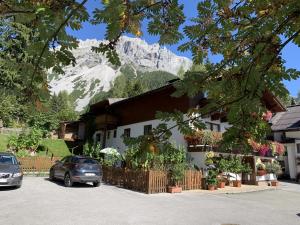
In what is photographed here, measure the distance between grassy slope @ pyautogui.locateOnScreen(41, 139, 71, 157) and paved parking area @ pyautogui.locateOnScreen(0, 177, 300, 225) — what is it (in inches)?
793

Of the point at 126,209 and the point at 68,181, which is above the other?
the point at 68,181

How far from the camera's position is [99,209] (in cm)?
1262

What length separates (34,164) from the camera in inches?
1095

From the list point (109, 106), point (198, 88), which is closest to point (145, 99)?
point (109, 106)

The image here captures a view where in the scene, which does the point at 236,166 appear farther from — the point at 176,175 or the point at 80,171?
the point at 80,171

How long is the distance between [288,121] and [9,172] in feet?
101

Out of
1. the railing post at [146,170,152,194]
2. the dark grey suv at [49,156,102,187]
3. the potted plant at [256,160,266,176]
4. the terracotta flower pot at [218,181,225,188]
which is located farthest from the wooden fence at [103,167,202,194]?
the potted plant at [256,160,266,176]

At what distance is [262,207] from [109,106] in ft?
78.2

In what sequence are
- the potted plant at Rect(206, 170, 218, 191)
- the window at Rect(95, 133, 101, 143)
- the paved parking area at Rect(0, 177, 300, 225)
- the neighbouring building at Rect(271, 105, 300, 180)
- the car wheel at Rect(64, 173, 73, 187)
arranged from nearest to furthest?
the paved parking area at Rect(0, 177, 300, 225) → the car wheel at Rect(64, 173, 73, 187) → the potted plant at Rect(206, 170, 218, 191) → the neighbouring building at Rect(271, 105, 300, 180) → the window at Rect(95, 133, 101, 143)

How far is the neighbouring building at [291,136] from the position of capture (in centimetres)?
3419

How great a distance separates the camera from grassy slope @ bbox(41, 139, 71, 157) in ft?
123

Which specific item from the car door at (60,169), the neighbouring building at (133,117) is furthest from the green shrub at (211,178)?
the car door at (60,169)

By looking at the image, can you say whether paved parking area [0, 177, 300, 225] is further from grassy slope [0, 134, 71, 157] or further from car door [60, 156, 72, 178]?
grassy slope [0, 134, 71, 157]

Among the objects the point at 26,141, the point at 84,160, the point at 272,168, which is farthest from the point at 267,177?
the point at 26,141
